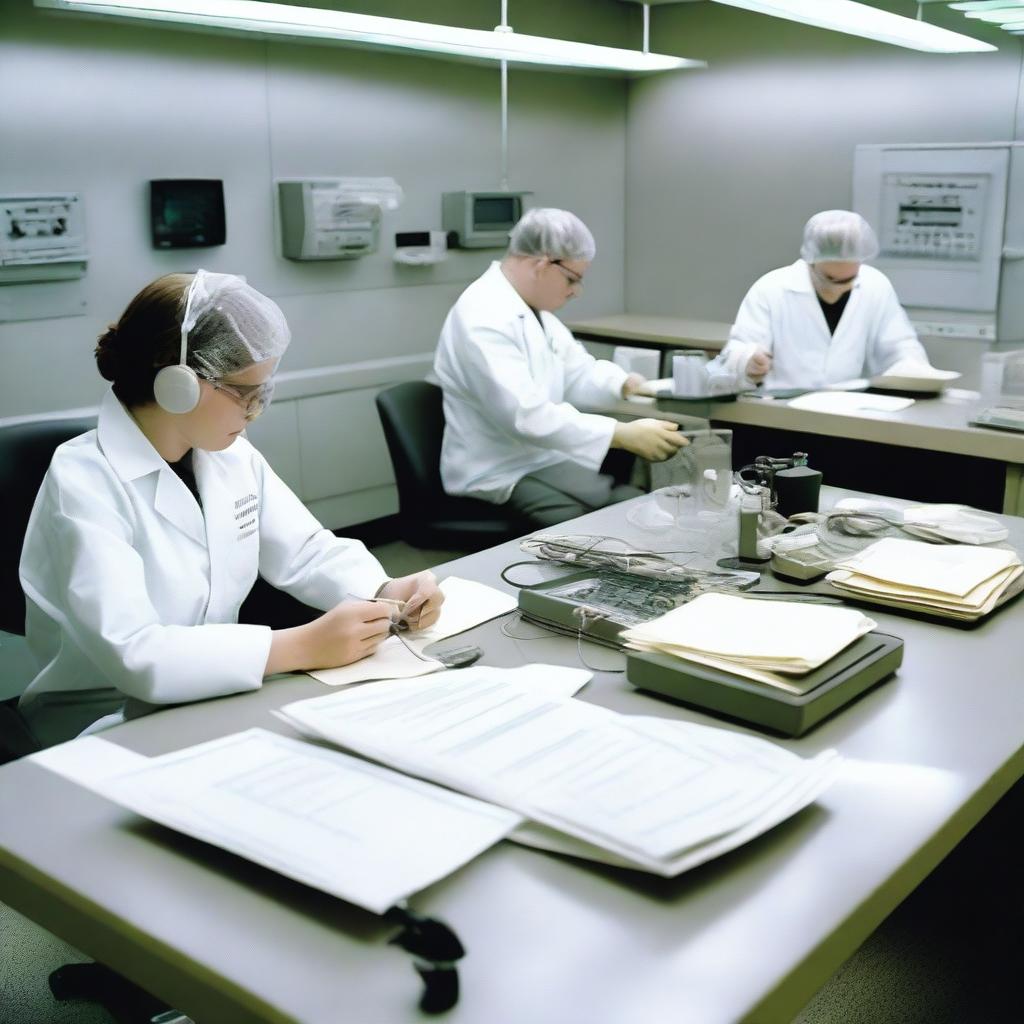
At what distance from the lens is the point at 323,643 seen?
140cm

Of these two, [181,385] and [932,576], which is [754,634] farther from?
[181,385]

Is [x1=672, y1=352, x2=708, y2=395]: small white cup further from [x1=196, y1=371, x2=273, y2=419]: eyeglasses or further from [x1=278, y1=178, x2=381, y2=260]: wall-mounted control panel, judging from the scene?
[x1=196, y1=371, x2=273, y2=419]: eyeglasses

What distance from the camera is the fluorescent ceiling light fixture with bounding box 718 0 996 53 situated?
2492 millimetres

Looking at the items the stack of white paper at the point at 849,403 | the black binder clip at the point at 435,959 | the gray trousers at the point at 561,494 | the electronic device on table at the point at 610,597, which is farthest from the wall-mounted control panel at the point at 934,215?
the black binder clip at the point at 435,959

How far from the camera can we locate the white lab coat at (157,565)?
134cm

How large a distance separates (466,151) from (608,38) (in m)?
1.06

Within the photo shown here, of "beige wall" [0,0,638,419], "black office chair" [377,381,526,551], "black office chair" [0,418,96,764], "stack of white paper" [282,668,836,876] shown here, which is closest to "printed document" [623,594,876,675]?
"stack of white paper" [282,668,836,876]

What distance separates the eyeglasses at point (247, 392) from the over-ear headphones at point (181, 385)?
26 mm

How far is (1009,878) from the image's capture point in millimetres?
2186

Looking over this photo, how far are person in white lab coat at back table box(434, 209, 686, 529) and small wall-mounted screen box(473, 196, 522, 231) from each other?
128 centimetres

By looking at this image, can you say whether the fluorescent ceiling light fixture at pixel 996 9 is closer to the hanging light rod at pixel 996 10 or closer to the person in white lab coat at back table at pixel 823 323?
the hanging light rod at pixel 996 10

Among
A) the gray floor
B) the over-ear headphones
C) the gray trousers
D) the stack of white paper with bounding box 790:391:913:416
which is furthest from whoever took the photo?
the stack of white paper with bounding box 790:391:913:416

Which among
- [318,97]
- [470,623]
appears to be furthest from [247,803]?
[318,97]

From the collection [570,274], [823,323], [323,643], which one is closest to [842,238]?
[823,323]
